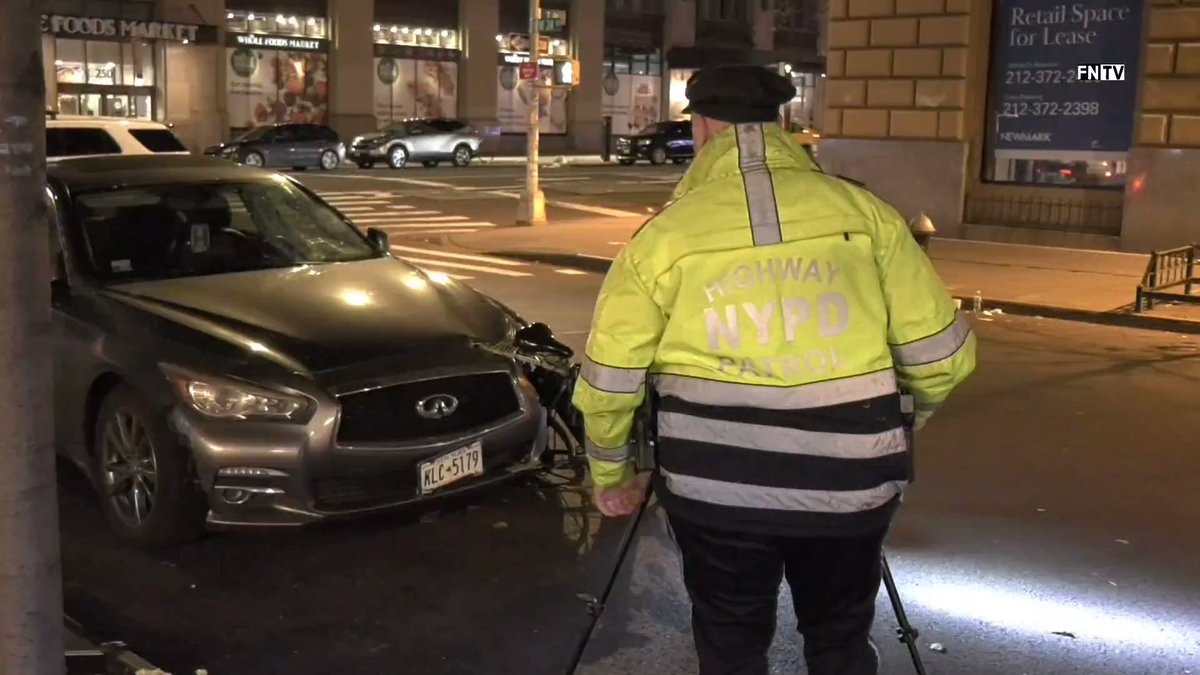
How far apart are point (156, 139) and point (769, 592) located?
53.4 ft

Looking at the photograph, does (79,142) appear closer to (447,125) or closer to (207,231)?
(207,231)

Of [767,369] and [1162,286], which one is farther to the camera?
[1162,286]

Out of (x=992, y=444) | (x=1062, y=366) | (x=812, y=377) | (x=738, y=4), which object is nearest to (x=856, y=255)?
(x=812, y=377)

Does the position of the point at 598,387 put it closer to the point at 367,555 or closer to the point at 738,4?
the point at 367,555

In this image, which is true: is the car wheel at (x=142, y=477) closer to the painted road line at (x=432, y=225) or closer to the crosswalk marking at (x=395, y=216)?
the crosswalk marking at (x=395, y=216)

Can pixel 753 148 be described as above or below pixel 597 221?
above

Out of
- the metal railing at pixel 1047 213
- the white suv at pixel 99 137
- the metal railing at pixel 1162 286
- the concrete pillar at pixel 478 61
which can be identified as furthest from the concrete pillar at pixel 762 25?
the metal railing at pixel 1162 286

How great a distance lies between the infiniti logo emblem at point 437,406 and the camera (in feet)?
17.8

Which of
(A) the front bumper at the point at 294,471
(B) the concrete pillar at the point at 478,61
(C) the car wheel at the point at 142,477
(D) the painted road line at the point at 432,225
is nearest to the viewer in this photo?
(A) the front bumper at the point at 294,471

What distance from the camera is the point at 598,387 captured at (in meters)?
3.09

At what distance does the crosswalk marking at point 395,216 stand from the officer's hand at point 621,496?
55.1 ft

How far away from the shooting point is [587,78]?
50.8 meters

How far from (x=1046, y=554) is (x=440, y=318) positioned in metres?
2.79

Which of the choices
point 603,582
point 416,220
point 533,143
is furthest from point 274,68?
point 603,582
